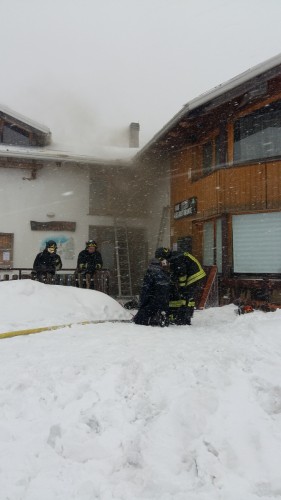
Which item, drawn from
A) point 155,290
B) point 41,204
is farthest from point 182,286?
point 41,204

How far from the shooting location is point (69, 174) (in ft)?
45.6

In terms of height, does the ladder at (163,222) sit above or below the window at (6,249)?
above

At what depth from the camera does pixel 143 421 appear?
8.77 feet

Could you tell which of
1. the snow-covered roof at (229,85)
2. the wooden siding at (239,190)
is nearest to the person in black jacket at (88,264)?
the wooden siding at (239,190)

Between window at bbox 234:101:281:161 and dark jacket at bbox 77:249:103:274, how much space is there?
14.3ft

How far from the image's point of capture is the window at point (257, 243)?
29.7 feet

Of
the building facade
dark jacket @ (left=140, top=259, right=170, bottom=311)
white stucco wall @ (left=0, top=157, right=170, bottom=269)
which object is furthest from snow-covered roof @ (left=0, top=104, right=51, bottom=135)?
dark jacket @ (left=140, top=259, right=170, bottom=311)

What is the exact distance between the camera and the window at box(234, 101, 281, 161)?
30.1ft

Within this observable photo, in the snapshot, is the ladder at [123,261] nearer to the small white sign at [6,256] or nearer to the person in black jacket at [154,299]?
the small white sign at [6,256]

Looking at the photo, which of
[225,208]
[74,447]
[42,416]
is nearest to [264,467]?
[74,447]

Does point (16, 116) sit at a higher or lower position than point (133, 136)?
lower

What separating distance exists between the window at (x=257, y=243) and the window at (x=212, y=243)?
569mm

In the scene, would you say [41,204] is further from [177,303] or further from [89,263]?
Result: [177,303]

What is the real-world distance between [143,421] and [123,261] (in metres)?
11.6
